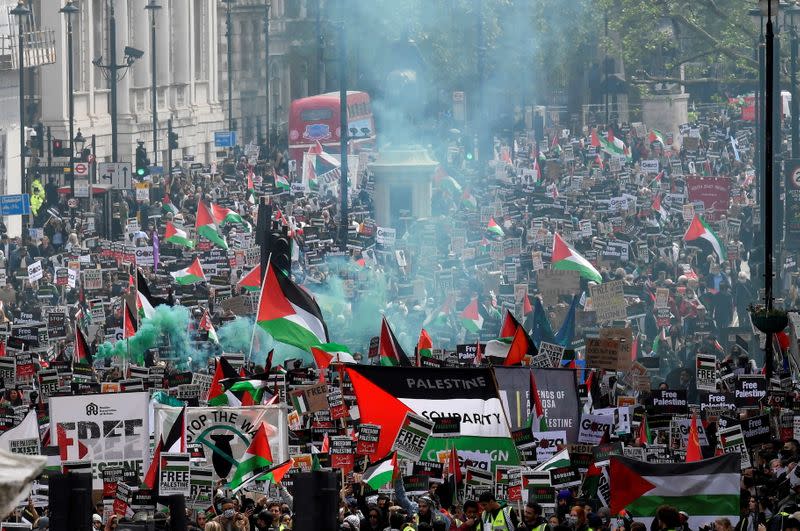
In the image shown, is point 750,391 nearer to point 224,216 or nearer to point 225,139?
point 224,216

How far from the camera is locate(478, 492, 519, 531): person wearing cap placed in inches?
576

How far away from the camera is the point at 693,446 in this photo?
1762cm

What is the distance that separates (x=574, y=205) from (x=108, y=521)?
32108 millimetres

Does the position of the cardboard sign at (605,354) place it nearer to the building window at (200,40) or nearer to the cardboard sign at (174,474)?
the cardboard sign at (174,474)

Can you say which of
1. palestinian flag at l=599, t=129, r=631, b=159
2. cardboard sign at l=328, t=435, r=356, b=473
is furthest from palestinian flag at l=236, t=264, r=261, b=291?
palestinian flag at l=599, t=129, r=631, b=159

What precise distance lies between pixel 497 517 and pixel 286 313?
8.12m

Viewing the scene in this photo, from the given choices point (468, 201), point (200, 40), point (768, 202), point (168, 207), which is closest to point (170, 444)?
point (768, 202)

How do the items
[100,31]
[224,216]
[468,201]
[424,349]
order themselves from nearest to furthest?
[424,349]
[224,216]
[468,201]
[100,31]

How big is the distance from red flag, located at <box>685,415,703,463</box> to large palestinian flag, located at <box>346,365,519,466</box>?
1768mm

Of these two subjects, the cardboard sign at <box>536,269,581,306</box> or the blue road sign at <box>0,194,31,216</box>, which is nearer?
the cardboard sign at <box>536,269,581,306</box>

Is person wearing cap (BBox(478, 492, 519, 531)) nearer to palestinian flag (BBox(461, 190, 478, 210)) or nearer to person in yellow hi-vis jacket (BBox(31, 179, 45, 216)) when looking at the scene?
palestinian flag (BBox(461, 190, 478, 210))

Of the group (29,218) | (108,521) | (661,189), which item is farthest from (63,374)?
(661,189)

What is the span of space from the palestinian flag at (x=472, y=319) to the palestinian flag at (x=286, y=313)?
25.6 feet

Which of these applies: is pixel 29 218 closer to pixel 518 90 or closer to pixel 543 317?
pixel 543 317
